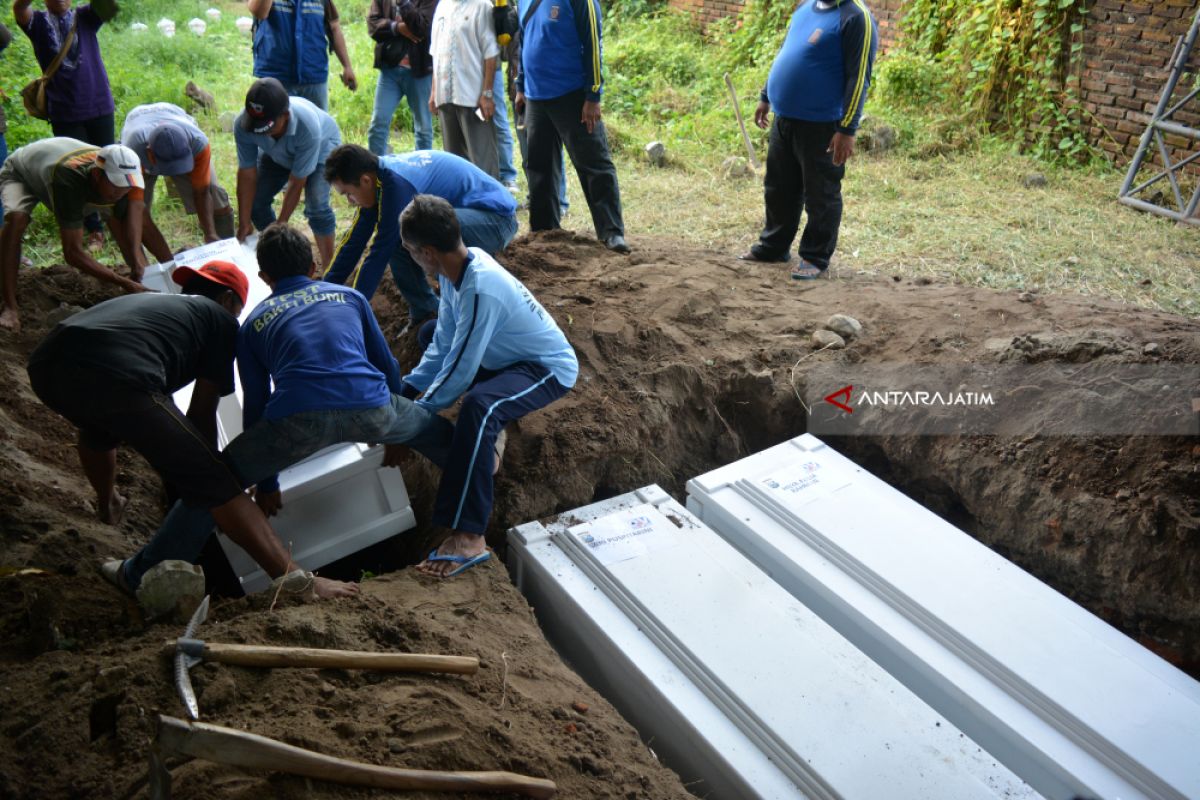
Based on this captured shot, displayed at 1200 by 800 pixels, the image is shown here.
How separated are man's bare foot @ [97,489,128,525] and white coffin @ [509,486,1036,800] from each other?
153 cm

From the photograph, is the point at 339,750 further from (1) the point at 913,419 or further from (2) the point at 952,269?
(2) the point at 952,269

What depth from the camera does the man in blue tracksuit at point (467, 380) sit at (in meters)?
2.62

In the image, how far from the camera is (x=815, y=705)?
212 cm

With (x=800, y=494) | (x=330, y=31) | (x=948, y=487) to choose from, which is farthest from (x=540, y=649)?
(x=330, y=31)

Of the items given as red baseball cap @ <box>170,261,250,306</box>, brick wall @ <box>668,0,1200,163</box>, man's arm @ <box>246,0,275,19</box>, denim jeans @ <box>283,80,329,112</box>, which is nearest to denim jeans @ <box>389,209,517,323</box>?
red baseball cap @ <box>170,261,250,306</box>

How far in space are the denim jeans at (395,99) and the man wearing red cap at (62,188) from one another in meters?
2.22

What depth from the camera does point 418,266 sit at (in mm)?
3689

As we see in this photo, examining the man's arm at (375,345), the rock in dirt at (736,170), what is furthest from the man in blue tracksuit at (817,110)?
the man's arm at (375,345)

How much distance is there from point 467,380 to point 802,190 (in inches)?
113

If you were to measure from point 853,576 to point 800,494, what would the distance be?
409 mm

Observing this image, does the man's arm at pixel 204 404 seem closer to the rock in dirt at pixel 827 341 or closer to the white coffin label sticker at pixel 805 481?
the white coffin label sticker at pixel 805 481

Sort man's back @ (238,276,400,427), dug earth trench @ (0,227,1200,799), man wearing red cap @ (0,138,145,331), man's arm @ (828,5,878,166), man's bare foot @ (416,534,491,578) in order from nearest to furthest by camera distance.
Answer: dug earth trench @ (0,227,1200,799) → man's back @ (238,276,400,427) → man's bare foot @ (416,534,491,578) → man wearing red cap @ (0,138,145,331) → man's arm @ (828,5,878,166)

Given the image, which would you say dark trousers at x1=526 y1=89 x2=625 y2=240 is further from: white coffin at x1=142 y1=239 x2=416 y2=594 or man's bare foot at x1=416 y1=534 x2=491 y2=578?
man's bare foot at x1=416 y1=534 x2=491 y2=578

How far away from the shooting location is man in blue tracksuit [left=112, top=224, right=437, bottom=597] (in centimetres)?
245
